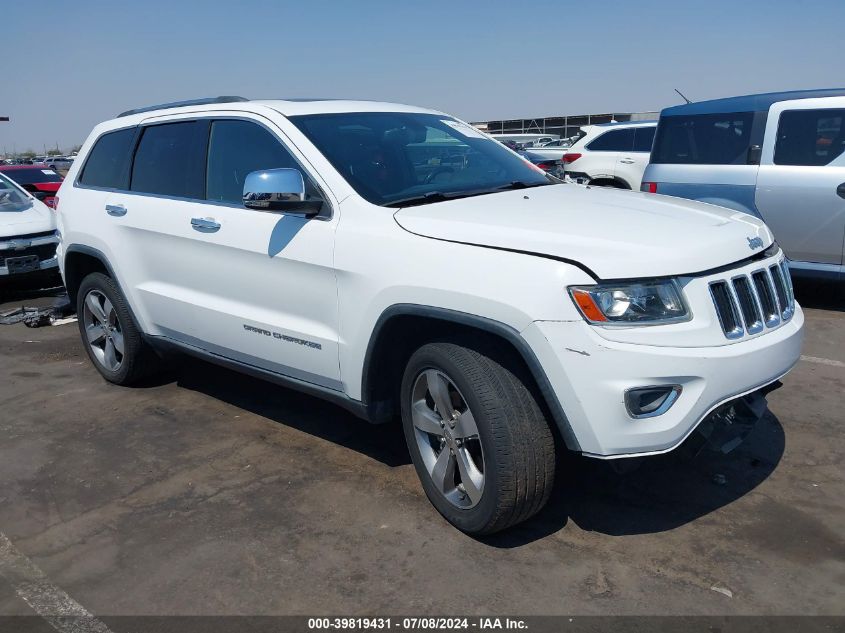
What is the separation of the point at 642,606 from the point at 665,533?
1.87 feet

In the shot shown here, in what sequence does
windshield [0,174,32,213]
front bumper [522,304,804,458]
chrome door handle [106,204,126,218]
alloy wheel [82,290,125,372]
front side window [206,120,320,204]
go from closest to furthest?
1. front bumper [522,304,804,458]
2. front side window [206,120,320,204]
3. chrome door handle [106,204,126,218]
4. alloy wheel [82,290,125,372]
5. windshield [0,174,32,213]

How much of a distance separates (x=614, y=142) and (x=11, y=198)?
8.26m

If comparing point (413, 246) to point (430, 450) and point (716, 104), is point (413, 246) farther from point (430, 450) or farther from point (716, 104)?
point (716, 104)

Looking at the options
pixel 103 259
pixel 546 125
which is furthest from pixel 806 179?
pixel 546 125

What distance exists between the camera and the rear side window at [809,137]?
6777 mm

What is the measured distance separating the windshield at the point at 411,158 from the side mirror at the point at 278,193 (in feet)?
0.77

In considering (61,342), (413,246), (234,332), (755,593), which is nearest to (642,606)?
(755,593)

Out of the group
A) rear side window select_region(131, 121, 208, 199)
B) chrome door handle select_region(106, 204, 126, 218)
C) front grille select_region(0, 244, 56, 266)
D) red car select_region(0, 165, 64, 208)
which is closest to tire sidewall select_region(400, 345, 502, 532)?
rear side window select_region(131, 121, 208, 199)

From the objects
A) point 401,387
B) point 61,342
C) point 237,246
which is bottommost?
point 61,342

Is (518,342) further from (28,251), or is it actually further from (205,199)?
(28,251)

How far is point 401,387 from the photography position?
3.51 meters

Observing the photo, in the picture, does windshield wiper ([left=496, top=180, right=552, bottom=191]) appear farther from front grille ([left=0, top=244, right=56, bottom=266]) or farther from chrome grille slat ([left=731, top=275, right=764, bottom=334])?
front grille ([left=0, top=244, right=56, bottom=266])

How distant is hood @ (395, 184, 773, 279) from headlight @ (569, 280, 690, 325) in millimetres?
56

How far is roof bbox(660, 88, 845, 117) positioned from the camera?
6918 mm
